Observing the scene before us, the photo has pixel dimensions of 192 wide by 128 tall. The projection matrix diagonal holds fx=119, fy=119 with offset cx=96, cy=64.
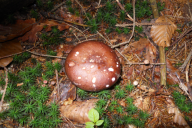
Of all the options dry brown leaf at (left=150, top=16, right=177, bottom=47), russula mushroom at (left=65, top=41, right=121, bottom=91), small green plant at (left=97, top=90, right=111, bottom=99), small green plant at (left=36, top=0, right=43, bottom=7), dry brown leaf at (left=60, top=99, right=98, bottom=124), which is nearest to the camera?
russula mushroom at (left=65, top=41, right=121, bottom=91)

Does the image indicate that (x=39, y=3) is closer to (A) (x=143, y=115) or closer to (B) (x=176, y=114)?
(A) (x=143, y=115)

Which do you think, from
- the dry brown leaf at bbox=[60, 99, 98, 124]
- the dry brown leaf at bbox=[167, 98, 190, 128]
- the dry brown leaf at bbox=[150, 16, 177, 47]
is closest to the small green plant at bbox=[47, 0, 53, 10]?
the dry brown leaf at bbox=[60, 99, 98, 124]

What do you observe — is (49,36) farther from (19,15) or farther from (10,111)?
(10,111)

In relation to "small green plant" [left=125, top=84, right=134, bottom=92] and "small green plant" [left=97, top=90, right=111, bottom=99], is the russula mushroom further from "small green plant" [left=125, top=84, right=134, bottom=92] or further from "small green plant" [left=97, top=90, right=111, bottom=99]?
"small green plant" [left=125, top=84, right=134, bottom=92]

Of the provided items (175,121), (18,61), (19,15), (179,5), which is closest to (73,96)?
(18,61)

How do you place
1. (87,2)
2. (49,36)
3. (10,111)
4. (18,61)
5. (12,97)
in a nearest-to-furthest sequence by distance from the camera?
1. (10,111)
2. (12,97)
3. (18,61)
4. (49,36)
5. (87,2)
